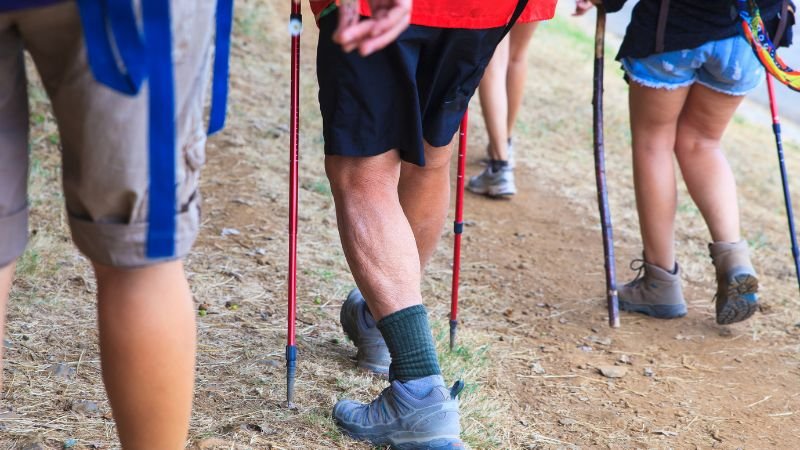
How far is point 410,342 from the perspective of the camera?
240 cm

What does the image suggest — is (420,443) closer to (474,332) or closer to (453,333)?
(453,333)

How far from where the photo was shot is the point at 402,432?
7.96 feet

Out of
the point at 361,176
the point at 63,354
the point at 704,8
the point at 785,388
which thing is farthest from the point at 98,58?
the point at 785,388

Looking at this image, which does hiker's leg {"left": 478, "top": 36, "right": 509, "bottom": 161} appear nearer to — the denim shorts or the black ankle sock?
the black ankle sock

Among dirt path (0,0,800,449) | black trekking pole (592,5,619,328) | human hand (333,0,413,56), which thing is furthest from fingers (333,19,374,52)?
black trekking pole (592,5,619,328)

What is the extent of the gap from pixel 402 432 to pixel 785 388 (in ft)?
5.65

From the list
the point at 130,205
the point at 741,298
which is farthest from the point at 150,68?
the point at 741,298

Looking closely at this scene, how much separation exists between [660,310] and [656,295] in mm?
69

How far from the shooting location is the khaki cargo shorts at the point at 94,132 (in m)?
1.41

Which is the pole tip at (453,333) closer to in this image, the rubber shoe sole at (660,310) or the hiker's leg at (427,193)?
the hiker's leg at (427,193)

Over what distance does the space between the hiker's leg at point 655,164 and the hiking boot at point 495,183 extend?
4.65ft

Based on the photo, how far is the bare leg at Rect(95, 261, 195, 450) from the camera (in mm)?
1615

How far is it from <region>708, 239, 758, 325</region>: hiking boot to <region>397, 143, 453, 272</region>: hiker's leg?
4.65 ft

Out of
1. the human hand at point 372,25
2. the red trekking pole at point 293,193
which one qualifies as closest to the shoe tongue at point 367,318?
the red trekking pole at point 293,193
